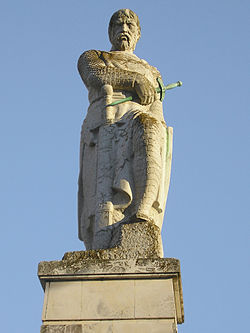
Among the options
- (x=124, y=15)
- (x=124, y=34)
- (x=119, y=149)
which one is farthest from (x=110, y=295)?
(x=124, y=15)

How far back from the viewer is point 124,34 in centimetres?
1120

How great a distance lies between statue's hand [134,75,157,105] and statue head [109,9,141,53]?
1372mm

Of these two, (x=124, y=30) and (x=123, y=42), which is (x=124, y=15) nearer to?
(x=124, y=30)

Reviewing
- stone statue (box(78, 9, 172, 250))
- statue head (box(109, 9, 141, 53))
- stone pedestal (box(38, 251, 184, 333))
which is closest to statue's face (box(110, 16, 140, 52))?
statue head (box(109, 9, 141, 53))

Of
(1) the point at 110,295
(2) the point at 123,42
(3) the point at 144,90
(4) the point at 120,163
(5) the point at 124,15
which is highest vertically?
(5) the point at 124,15

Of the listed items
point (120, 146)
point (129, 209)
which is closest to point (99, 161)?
point (120, 146)

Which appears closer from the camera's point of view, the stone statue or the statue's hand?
the stone statue

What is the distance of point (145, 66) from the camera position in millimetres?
10688

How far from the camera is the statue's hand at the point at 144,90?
9.93 metres

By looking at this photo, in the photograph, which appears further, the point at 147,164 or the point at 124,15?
the point at 124,15

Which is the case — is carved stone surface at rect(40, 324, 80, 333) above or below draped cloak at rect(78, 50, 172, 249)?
below

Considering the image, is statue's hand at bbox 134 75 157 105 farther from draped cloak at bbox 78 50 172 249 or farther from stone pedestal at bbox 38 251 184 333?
stone pedestal at bbox 38 251 184 333

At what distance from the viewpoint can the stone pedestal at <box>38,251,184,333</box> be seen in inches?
289

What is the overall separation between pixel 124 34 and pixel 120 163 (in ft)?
10.1
